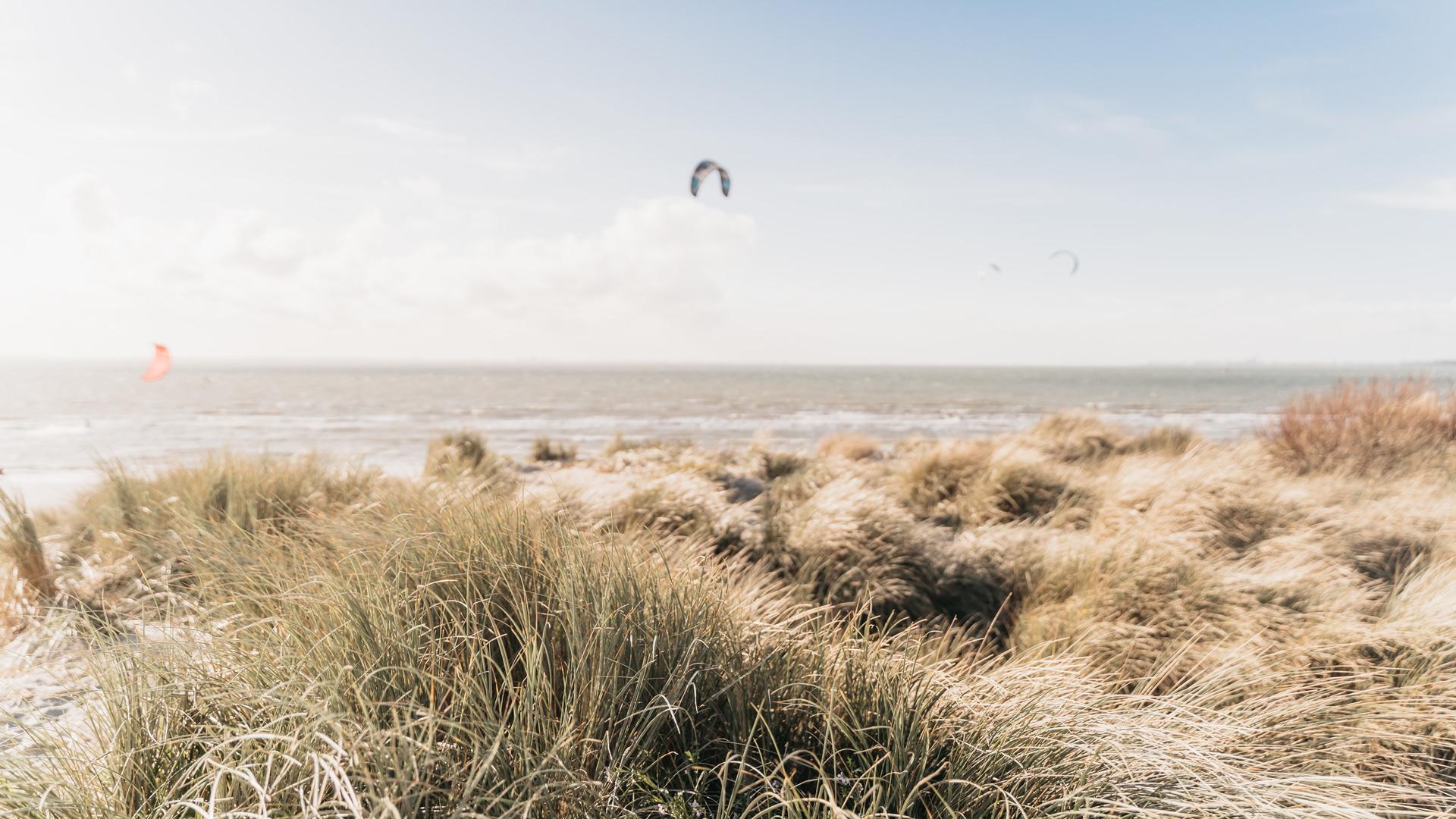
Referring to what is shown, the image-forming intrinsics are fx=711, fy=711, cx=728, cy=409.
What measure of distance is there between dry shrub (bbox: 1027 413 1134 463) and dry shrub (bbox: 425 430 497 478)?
7876mm

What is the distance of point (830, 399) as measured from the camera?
45469mm

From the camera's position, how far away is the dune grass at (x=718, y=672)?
1.76 meters

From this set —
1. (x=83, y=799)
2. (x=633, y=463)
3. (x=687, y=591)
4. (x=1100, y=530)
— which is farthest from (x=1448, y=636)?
(x=633, y=463)

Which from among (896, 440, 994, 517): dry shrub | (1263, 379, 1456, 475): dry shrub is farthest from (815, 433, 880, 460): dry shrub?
(1263, 379, 1456, 475): dry shrub

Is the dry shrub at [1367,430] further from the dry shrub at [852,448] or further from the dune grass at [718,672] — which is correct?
the dry shrub at [852,448]

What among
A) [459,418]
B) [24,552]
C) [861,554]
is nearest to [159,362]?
[24,552]

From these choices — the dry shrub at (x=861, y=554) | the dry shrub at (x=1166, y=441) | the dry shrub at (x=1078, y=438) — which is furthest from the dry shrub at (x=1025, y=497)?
the dry shrub at (x=1166, y=441)

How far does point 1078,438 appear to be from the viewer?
11.9m

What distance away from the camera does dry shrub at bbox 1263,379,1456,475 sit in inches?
332

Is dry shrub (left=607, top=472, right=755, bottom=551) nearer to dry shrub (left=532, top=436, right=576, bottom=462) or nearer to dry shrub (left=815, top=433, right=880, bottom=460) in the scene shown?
dry shrub (left=815, top=433, right=880, bottom=460)

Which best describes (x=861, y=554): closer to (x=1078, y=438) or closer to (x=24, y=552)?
(x=24, y=552)

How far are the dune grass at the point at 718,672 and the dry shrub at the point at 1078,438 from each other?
18.0ft

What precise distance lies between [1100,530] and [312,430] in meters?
26.3

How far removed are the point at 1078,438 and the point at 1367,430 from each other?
3715 millimetres
